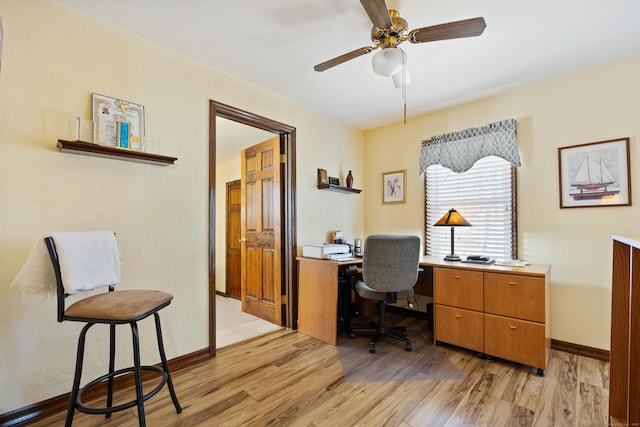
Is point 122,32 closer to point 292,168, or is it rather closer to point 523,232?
point 292,168

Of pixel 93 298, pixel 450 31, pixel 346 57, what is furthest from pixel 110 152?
pixel 450 31

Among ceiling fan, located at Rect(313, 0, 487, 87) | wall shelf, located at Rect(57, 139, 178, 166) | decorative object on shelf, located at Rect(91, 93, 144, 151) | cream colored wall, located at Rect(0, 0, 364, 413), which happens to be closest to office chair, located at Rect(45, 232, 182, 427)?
cream colored wall, located at Rect(0, 0, 364, 413)

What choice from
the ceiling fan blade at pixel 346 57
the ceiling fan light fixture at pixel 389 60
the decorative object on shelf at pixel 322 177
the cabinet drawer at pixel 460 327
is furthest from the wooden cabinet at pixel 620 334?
the decorative object on shelf at pixel 322 177

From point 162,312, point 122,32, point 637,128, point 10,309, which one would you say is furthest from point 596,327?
point 122,32

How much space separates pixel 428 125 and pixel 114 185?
3.19 meters

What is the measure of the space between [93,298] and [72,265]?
20 cm

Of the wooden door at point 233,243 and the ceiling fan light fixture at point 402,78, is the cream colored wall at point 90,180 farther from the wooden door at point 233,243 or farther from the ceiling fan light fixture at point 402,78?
the wooden door at point 233,243

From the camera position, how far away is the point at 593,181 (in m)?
2.45

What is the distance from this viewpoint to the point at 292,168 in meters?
3.17

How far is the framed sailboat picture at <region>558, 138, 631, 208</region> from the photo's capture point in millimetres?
2338

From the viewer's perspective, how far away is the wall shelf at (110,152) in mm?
1727

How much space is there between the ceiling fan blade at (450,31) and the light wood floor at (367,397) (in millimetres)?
2162

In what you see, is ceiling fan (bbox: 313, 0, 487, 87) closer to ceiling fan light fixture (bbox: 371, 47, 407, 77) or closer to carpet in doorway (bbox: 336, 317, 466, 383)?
ceiling fan light fixture (bbox: 371, 47, 407, 77)

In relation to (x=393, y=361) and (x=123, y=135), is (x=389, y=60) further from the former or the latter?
(x=393, y=361)
